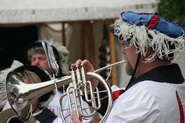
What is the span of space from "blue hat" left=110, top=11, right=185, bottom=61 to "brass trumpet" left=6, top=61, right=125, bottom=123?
0.27 m

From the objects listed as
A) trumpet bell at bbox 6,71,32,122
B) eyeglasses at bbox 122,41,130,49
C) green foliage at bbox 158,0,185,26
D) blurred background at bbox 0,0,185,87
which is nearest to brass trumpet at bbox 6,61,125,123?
trumpet bell at bbox 6,71,32,122

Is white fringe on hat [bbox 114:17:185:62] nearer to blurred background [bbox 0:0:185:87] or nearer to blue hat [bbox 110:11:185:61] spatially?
blue hat [bbox 110:11:185:61]

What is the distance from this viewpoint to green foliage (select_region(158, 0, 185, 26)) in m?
5.50

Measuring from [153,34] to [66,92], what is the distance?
57cm

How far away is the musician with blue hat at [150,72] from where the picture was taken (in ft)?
6.87

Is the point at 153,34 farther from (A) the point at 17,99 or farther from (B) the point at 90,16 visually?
(B) the point at 90,16

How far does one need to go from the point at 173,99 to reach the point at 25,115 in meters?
0.95

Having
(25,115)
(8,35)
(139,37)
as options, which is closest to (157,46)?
(139,37)

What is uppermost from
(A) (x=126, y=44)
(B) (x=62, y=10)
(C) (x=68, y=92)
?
(B) (x=62, y=10)

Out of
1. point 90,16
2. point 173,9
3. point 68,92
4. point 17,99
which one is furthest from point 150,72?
point 173,9

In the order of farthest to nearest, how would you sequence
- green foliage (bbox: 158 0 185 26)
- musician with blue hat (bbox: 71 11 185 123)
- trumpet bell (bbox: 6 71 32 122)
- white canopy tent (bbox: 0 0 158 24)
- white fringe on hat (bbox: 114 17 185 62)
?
green foliage (bbox: 158 0 185 26) → white canopy tent (bbox: 0 0 158 24) → trumpet bell (bbox: 6 71 32 122) → white fringe on hat (bbox: 114 17 185 62) → musician with blue hat (bbox: 71 11 185 123)

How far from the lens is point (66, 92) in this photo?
234 cm

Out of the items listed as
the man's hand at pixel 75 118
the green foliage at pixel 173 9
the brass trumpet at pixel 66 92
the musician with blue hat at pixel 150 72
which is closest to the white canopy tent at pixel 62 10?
the green foliage at pixel 173 9

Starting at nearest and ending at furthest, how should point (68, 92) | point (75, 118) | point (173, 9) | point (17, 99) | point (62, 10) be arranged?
point (75, 118) → point (68, 92) → point (17, 99) → point (62, 10) → point (173, 9)
